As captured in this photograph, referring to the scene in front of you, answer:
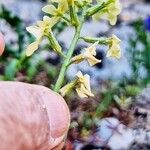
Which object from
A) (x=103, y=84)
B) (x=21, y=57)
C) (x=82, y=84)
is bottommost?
(x=103, y=84)

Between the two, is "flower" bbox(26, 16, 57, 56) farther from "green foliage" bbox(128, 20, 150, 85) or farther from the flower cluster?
"green foliage" bbox(128, 20, 150, 85)

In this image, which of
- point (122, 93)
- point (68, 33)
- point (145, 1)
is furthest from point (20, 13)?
point (122, 93)

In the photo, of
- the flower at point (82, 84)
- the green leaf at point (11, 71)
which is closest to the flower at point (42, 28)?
the flower at point (82, 84)

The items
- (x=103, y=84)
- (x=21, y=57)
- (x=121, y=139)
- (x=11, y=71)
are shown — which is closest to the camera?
(x=121, y=139)

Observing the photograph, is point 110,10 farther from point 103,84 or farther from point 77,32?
point 103,84

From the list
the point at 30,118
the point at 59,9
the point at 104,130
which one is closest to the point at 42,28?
the point at 59,9

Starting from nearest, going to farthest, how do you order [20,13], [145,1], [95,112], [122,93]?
1. [95,112]
2. [122,93]
3. [20,13]
4. [145,1]

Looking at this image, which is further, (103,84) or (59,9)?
(103,84)

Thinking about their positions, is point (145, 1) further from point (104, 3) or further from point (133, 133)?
point (104, 3)
